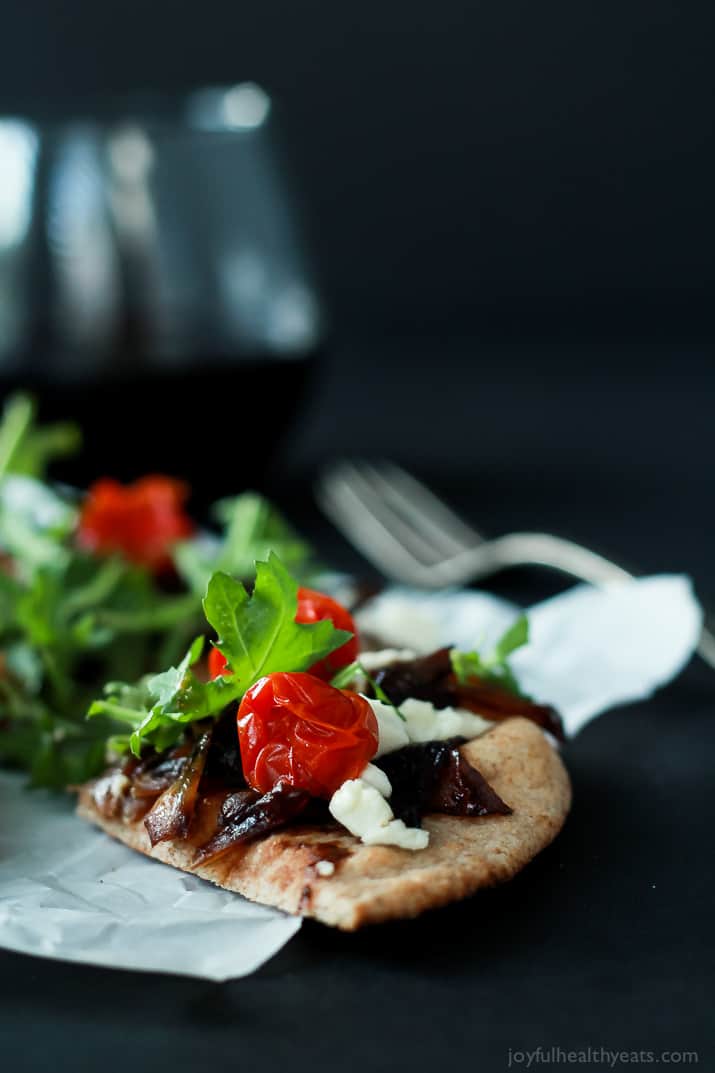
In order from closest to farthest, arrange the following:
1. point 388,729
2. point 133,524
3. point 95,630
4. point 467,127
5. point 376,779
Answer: point 376,779 < point 388,729 < point 95,630 < point 133,524 < point 467,127

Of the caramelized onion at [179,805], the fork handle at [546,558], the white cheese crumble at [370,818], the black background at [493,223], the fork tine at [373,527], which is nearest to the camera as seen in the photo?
the white cheese crumble at [370,818]

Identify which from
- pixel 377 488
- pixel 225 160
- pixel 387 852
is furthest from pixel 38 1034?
pixel 225 160

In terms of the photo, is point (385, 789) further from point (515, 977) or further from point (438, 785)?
point (515, 977)

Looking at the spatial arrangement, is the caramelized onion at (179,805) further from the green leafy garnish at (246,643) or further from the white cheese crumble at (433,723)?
the white cheese crumble at (433,723)

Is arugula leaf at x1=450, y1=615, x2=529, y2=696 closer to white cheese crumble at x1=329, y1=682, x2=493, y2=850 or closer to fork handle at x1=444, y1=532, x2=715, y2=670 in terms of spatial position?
white cheese crumble at x1=329, y1=682, x2=493, y2=850

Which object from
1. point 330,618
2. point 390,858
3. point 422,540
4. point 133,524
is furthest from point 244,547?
point 390,858

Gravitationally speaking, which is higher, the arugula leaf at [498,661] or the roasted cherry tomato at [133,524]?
the arugula leaf at [498,661]

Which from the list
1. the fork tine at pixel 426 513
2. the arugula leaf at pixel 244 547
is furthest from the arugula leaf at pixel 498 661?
the fork tine at pixel 426 513

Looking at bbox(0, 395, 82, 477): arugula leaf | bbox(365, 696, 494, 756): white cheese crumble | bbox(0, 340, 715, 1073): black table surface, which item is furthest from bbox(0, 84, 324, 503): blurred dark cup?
bbox(365, 696, 494, 756): white cheese crumble
